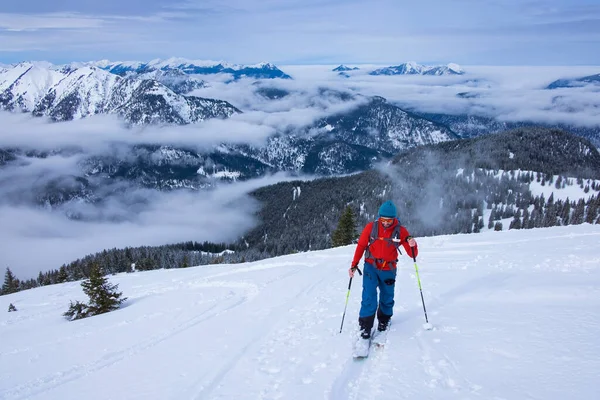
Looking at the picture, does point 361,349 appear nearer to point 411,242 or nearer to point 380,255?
point 380,255

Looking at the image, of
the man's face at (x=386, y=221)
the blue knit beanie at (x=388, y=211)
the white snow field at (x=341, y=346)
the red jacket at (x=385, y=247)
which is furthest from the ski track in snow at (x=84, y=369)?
the blue knit beanie at (x=388, y=211)

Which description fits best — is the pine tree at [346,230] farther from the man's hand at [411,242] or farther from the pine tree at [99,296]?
the man's hand at [411,242]

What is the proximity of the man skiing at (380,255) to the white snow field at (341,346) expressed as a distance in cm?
86

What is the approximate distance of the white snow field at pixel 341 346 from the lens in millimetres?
6410

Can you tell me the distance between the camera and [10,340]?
1554 centimetres

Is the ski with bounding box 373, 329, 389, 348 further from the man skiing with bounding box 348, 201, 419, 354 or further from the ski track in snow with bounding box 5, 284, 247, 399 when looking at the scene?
the ski track in snow with bounding box 5, 284, 247, 399

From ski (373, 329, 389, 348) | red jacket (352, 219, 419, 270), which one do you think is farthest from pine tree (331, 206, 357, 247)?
red jacket (352, 219, 419, 270)

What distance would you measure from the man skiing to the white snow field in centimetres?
86

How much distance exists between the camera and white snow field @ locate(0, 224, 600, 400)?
6410 mm

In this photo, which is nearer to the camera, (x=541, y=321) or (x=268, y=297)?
(x=541, y=321)

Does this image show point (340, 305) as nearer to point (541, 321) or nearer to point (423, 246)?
point (541, 321)

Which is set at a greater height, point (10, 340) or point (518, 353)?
point (518, 353)

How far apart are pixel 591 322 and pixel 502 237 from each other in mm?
19658

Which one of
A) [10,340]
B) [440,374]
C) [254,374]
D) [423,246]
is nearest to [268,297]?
[254,374]
